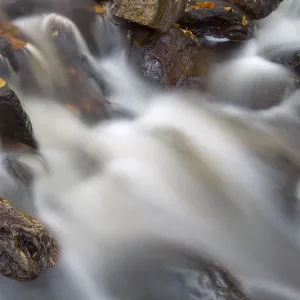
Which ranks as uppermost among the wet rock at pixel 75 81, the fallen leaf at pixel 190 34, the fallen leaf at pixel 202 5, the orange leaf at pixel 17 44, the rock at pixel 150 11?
the fallen leaf at pixel 202 5

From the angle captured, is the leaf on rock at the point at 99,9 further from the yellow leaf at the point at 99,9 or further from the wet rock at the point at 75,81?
the wet rock at the point at 75,81

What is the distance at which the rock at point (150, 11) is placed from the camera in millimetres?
4785

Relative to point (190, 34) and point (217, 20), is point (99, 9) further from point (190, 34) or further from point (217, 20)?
point (217, 20)

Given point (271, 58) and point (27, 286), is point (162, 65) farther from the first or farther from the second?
point (27, 286)

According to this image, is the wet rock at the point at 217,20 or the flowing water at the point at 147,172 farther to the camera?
the wet rock at the point at 217,20

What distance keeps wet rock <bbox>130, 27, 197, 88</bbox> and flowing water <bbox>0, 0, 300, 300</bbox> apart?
0.17 m

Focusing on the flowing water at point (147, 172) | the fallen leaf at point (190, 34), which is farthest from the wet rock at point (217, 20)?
the flowing water at point (147, 172)

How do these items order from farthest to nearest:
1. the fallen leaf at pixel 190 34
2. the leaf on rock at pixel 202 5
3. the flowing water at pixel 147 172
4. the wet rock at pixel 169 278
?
1. the leaf on rock at pixel 202 5
2. the fallen leaf at pixel 190 34
3. the flowing water at pixel 147 172
4. the wet rock at pixel 169 278

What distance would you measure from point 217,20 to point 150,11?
1818 mm

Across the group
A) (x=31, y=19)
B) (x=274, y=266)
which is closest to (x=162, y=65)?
(x=31, y=19)

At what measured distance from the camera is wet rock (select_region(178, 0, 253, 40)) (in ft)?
19.8

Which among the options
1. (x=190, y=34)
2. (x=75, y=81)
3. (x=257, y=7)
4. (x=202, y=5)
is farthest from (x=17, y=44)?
(x=257, y=7)

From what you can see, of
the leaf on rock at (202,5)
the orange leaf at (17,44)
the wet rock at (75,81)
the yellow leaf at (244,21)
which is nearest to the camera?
the orange leaf at (17,44)

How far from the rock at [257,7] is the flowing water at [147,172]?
1.14m
